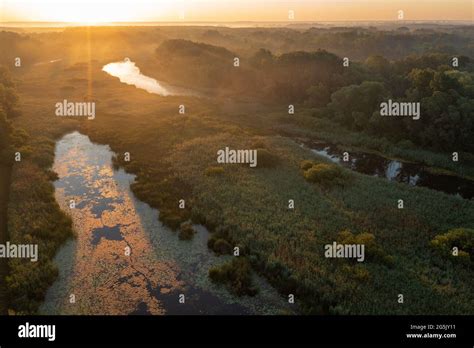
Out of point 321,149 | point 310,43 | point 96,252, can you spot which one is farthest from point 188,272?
point 310,43

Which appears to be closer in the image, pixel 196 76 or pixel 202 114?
pixel 202 114

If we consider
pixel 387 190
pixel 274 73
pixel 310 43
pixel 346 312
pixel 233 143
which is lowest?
pixel 346 312

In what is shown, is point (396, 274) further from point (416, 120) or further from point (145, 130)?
point (145, 130)

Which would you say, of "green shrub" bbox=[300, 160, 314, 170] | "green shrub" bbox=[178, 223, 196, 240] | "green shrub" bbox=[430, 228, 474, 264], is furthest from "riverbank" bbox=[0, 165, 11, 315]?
"green shrub" bbox=[300, 160, 314, 170]

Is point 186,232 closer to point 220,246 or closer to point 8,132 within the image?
point 220,246

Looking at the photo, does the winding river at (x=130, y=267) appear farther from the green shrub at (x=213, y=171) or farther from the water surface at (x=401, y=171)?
the water surface at (x=401, y=171)

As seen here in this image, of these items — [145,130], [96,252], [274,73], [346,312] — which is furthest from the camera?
[274,73]

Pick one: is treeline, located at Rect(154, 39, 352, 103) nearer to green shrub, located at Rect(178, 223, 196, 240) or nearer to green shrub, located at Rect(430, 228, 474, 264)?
green shrub, located at Rect(430, 228, 474, 264)

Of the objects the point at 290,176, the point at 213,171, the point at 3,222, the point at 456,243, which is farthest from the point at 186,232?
the point at 456,243
